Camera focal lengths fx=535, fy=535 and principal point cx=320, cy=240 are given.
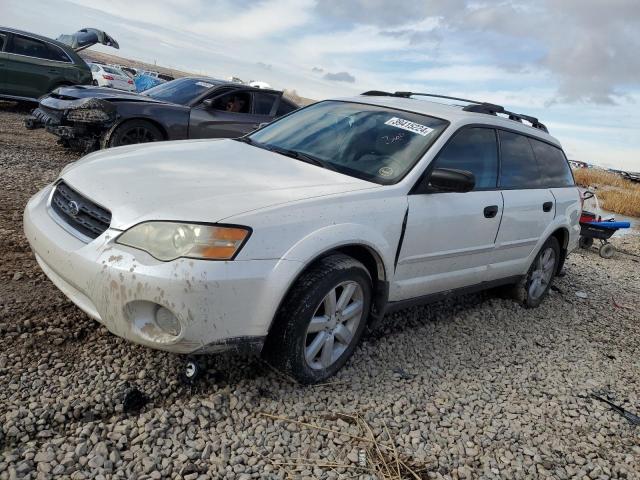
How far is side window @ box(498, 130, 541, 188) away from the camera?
4371 millimetres

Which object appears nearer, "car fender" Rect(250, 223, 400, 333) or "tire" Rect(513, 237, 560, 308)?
"car fender" Rect(250, 223, 400, 333)

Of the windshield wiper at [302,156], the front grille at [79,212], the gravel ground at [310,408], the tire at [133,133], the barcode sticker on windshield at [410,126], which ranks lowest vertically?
the gravel ground at [310,408]

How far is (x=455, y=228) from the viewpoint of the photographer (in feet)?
12.1

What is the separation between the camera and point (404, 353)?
378 cm

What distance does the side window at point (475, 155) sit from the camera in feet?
12.2

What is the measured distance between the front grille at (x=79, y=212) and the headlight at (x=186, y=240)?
258mm

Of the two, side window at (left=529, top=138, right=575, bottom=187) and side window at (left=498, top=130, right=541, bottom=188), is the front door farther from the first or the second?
side window at (left=529, top=138, right=575, bottom=187)

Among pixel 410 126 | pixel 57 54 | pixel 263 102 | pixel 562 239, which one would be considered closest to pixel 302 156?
pixel 410 126

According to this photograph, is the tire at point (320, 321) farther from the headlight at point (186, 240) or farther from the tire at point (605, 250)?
the tire at point (605, 250)

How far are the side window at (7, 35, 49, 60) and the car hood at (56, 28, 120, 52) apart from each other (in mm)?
1662

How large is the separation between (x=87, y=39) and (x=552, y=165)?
12.6 m

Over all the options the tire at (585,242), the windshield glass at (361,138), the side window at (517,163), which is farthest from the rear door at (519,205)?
the tire at (585,242)

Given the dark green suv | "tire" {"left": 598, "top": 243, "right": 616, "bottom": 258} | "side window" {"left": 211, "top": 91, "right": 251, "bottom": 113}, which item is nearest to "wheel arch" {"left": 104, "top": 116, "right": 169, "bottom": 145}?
"side window" {"left": 211, "top": 91, "right": 251, "bottom": 113}

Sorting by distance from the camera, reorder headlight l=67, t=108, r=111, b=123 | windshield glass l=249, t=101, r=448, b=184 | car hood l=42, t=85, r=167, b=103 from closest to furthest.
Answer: windshield glass l=249, t=101, r=448, b=184, headlight l=67, t=108, r=111, b=123, car hood l=42, t=85, r=167, b=103
